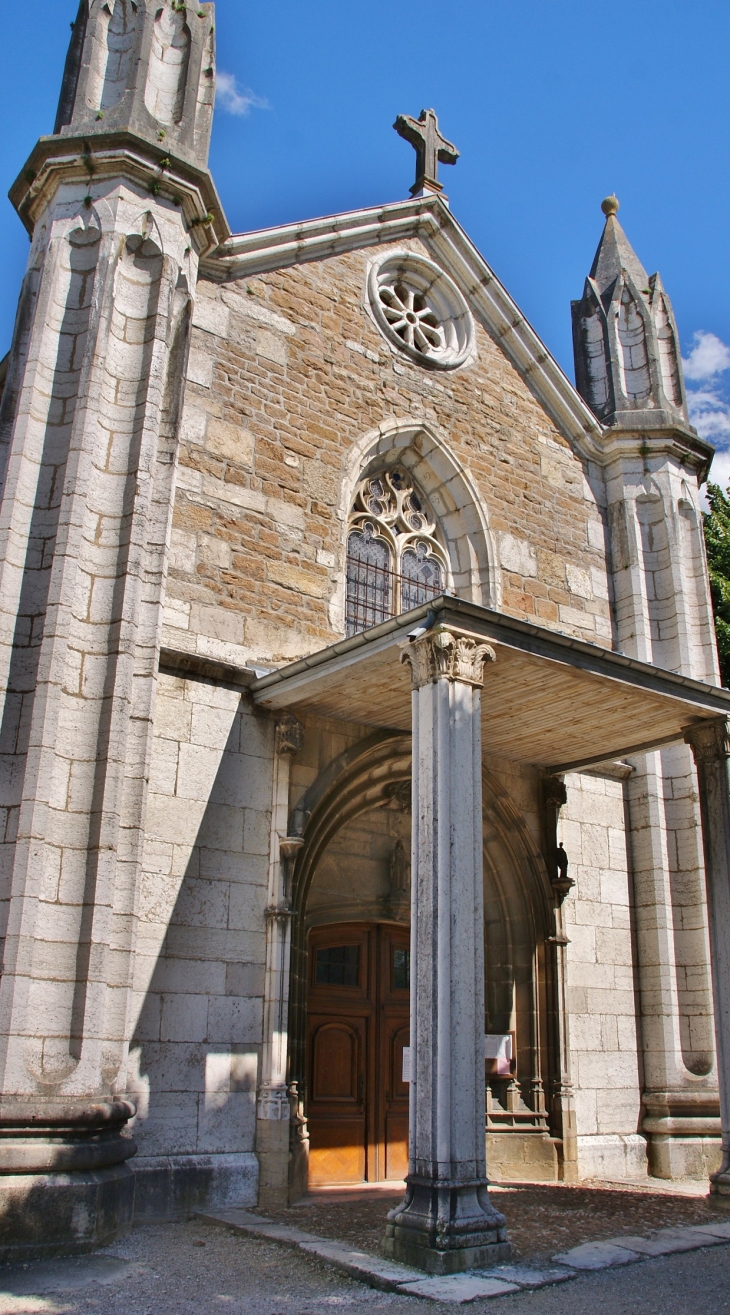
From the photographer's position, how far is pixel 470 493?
10.8 meters

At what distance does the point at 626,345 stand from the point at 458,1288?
10494 millimetres

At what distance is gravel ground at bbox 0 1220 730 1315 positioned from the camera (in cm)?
492

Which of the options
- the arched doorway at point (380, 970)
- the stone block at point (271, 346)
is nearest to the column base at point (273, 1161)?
the arched doorway at point (380, 970)

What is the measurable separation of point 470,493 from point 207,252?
347cm

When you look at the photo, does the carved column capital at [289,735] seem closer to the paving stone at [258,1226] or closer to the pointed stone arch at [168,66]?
the paving stone at [258,1226]

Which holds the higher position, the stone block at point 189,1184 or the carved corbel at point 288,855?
the carved corbel at point 288,855

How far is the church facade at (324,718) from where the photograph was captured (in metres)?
6.25

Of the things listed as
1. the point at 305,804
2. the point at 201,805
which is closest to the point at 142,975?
the point at 201,805

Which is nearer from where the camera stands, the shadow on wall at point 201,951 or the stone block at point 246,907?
the shadow on wall at point 201,951

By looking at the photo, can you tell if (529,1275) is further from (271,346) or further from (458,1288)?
(271,346)

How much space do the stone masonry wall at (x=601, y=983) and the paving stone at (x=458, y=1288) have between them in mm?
4330

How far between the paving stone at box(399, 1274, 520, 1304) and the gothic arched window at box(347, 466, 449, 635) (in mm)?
5554

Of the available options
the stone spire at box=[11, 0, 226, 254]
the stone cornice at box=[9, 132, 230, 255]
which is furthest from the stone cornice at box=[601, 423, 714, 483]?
the stone cornice at box=[9, 132, 230, 255]

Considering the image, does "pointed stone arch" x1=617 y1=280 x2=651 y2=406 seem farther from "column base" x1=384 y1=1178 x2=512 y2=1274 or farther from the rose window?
"column base" x1=384 y1=1178 x2=512 y2=1274
